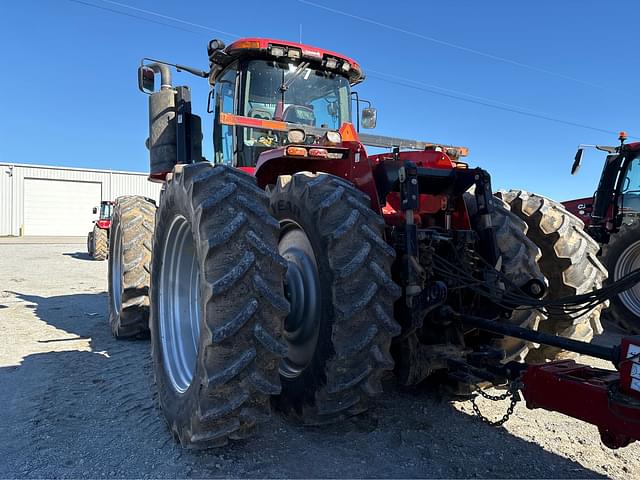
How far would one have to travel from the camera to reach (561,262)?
12.2ft

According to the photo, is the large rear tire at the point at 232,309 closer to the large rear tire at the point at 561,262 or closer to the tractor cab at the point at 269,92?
the tractor cab at the point at 269,92

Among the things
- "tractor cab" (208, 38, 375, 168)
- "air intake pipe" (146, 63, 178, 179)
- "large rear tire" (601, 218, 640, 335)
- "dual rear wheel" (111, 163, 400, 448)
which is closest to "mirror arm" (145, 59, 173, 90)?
"air intake pipe" (146, 63, 178, 179)

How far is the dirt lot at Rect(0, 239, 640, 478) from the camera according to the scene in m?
2.61

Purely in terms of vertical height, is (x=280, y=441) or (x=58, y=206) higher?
(x=58, y=206)

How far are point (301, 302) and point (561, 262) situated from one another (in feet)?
6.69

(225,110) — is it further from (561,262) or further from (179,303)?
(561,262)

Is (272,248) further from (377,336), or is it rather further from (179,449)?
(179,449)

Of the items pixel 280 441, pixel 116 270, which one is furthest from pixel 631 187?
pixel 116 270

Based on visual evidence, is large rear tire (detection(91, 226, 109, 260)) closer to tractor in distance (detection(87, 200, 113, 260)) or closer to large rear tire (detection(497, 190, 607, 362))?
tractor in distance (detection(87, 200, 113, 260))

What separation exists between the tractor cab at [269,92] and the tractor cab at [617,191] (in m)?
4.88

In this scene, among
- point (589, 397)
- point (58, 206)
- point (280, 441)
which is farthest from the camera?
point (58, 206)

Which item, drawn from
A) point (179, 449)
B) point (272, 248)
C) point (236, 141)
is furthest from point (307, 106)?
point (179, 449)

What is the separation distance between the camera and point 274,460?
268cm

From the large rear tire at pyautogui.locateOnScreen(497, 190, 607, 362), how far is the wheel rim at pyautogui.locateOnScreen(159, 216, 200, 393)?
2457 mm
